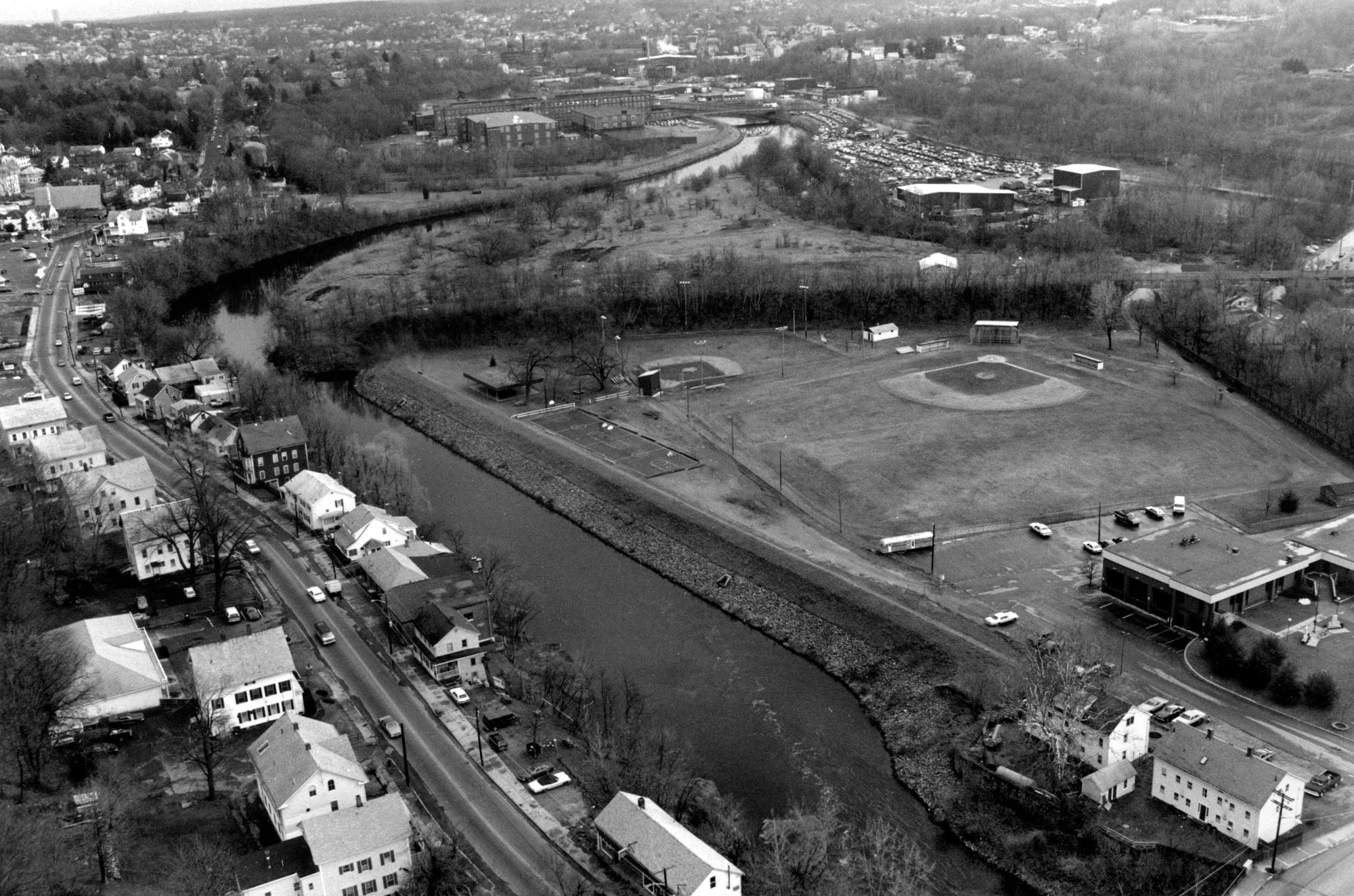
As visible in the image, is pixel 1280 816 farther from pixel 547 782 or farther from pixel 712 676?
pixel 547 782

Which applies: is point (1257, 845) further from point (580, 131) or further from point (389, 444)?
point (580, 131)

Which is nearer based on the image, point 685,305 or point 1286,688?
point 1286,688

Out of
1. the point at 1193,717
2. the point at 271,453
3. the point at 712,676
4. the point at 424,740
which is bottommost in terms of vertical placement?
the point at 712,676

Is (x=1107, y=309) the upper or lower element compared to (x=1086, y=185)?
lower

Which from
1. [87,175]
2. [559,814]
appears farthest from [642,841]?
[87,175]

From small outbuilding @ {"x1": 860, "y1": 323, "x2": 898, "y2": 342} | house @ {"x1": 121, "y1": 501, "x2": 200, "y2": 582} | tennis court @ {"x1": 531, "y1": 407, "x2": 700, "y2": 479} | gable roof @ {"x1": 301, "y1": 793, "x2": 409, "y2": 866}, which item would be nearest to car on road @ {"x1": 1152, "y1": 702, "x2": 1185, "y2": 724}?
gable roof @ {"x1": 301, "y1": 793, "x2": 409, "y2": 866}

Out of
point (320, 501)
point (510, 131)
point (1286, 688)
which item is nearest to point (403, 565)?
point (320, 501)

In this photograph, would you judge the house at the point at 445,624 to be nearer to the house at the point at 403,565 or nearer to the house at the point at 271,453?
the house at the point at 403,565
